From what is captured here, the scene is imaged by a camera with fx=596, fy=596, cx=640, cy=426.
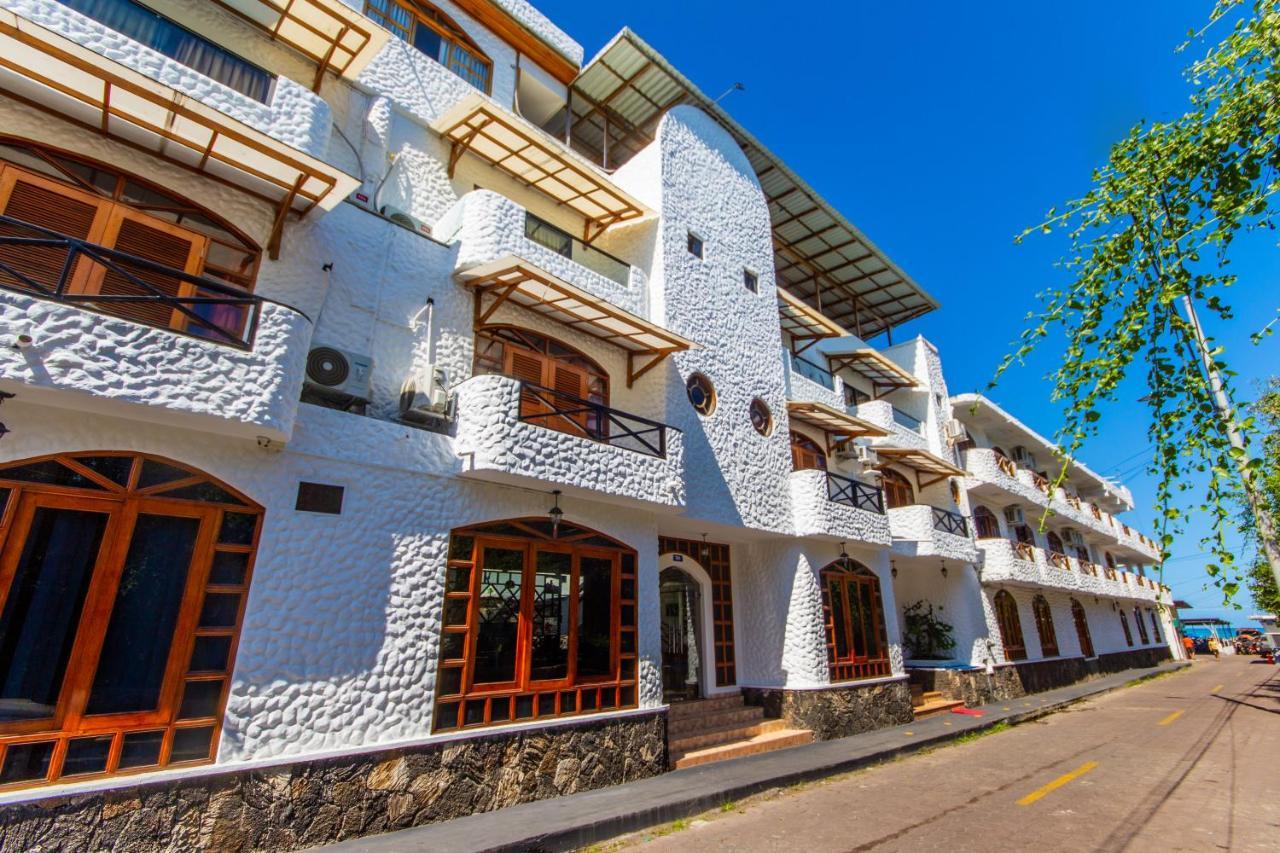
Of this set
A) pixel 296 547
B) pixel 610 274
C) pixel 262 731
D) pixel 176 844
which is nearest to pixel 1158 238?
pixel 296 547

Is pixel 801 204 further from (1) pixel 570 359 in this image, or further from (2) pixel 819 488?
(1) pixel 570 359

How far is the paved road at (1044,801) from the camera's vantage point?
602 cm

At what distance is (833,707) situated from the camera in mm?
11445

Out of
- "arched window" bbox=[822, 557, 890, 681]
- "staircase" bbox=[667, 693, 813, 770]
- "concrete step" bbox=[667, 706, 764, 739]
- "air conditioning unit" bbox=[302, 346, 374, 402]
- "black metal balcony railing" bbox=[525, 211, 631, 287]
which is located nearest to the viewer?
"air conditioning unit" bbox=[302, 346, 374, 402]

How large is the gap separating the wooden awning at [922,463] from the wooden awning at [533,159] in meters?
9.50

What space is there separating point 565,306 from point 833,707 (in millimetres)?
9017

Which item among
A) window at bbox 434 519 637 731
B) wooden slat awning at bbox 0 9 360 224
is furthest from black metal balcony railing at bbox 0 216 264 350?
window at bbox 434 519 637 731

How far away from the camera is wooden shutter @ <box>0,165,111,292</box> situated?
17.2 feet

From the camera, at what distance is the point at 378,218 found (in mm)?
7977

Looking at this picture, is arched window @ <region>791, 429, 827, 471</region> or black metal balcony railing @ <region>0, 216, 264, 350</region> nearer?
black metal balcony railing @ <region>0, 216, 264, 350</region>

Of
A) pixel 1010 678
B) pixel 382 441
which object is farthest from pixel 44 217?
pixel 1010 678

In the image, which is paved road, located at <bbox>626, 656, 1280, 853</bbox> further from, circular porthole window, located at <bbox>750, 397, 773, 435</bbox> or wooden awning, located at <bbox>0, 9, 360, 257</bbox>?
wooden awning, located at <bbox>0, 9, 360, 257</bbox>

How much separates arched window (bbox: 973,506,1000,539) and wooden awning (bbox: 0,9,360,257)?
2042 centimetres

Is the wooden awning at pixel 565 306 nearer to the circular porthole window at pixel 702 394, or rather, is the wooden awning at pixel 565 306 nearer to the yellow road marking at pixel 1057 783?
the circular porthole window at pixel 702 394
